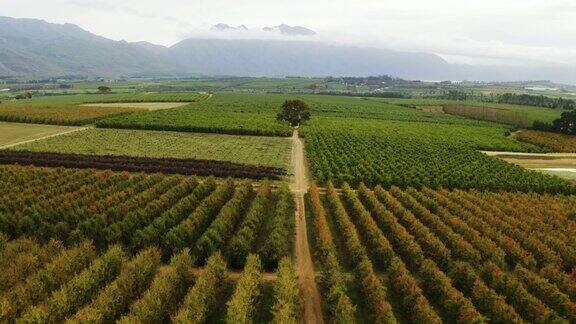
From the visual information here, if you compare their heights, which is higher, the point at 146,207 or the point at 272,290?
the point at 146,207

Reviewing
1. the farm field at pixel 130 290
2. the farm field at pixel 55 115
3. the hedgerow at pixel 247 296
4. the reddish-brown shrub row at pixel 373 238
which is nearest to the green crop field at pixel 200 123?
the farm field at pixel 55 115

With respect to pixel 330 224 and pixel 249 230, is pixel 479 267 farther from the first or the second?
pixel 249 230

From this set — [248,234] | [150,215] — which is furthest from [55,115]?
[248,234]

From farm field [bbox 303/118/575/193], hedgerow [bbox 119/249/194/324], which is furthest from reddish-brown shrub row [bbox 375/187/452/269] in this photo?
hedgerow [bbox 119/249/194/324]

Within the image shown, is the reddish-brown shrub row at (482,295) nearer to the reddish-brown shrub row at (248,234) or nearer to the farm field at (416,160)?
the reddish-brown shrub row at (248,234)

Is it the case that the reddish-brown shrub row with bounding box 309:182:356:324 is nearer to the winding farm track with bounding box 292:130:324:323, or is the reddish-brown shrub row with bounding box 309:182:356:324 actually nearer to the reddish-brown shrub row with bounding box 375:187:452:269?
the winding farm track with bounding box 292:130:324:323

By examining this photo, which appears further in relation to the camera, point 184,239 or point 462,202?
point 462,202

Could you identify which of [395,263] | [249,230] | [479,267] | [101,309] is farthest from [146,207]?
[479,267]
